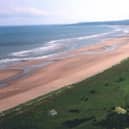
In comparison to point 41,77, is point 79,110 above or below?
above

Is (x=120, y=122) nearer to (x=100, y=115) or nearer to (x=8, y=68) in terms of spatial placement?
(x=100, y=115)

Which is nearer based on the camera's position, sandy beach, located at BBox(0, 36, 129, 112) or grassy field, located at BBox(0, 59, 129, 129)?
grassy field, located at BBox(0, 59, 129, 129)

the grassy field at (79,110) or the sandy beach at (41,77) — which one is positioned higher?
the grassy field at (79,110)

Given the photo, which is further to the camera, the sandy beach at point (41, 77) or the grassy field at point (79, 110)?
the sandy beach at point (41, 77)

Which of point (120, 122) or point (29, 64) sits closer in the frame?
point (120, 122)

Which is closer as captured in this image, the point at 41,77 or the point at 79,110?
the point at 79,110

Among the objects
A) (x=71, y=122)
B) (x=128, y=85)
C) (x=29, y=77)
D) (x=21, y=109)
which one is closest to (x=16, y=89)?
(x=29, y=77)

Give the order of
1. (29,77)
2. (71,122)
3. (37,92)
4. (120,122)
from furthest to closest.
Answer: (29,77) < (37,92) < (71,122) < (120,122)

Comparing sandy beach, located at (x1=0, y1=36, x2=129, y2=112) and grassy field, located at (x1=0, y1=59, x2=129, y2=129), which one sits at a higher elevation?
grassy field, located at (x1=0, y1=59, x2=129, y2=129)
